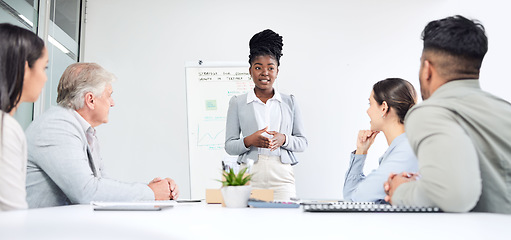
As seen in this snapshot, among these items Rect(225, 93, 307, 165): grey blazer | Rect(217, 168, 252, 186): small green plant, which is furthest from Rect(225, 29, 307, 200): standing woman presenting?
Rect(217, 168, 252, 186): small green plant

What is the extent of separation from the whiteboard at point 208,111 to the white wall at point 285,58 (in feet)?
1.00

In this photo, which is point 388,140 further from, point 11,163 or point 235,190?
point 11,163

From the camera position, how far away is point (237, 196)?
55.9 inches

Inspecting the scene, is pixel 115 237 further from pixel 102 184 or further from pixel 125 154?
pixel 125 154

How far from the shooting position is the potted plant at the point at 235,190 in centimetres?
142

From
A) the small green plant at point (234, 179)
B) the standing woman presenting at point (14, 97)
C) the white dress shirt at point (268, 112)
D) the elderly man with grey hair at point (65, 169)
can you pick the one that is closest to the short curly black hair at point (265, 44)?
the white dress shirt at point (268, 112)

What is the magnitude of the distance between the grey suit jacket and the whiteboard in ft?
7.67

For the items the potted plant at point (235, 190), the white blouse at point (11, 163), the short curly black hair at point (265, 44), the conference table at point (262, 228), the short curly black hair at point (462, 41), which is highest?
the short curly black hair at point (265, 44)

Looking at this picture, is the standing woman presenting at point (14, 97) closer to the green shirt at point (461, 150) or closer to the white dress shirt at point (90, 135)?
the white dress shirt at point (90, 135)

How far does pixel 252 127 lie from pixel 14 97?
201 centimetres

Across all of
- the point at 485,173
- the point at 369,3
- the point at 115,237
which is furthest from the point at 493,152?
the point at 369,3

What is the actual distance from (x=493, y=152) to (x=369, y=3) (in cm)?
391

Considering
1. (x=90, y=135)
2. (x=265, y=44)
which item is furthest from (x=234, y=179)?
(x=265, y=44)

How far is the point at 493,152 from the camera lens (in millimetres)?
1127
